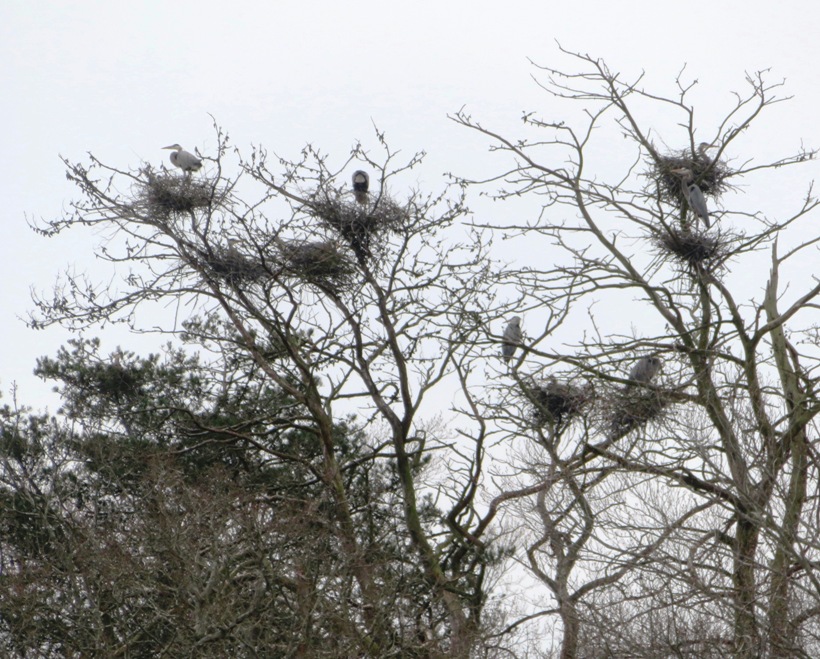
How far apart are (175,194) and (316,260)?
1.45 m

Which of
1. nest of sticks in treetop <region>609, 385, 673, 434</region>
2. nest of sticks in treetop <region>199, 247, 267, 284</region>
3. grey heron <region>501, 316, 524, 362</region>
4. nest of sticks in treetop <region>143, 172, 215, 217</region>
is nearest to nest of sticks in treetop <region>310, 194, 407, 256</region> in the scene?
nest of sticks in treetop <region>199, 247, 267, 284</region>

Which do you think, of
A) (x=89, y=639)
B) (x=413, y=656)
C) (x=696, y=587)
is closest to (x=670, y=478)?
(x=696, y=587)

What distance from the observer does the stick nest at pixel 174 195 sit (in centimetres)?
1215

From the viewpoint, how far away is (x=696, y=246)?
38.8ft

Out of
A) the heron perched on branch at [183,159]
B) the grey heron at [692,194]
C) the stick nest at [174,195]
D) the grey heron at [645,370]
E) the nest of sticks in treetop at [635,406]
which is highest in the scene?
the heron perched on branch at [183,159]

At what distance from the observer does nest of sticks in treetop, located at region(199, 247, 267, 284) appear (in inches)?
478

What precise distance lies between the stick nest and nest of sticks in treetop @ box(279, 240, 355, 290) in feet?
2.81

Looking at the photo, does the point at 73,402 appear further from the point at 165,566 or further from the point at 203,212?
the point at 165,566

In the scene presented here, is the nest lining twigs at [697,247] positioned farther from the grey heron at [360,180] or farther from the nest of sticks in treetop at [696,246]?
the grey heron at [360,180]

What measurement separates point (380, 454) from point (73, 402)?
17.6 feet

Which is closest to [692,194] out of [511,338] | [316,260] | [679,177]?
[679,177]

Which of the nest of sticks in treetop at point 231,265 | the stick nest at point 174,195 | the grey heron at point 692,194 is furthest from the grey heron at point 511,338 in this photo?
the stick nest at point 174,195

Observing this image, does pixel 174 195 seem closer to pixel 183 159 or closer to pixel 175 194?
pixel 175 194

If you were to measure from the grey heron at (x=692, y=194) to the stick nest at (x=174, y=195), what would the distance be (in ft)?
14.5
